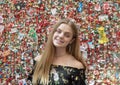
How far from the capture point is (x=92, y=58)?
84.7 inches

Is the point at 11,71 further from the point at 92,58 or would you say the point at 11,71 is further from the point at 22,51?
the point at 92,58

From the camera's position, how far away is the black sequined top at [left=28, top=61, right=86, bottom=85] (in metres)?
1.32

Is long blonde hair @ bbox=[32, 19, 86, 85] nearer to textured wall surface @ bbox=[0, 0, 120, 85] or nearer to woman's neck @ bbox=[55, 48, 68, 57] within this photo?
woman's neck @ bbox=[55, 48, 68, 57]

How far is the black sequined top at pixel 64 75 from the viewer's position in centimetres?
132

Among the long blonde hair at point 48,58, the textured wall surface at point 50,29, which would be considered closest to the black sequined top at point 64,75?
the long blonde hair at point 48,58

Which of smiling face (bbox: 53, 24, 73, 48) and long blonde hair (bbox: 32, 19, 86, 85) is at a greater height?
smiling face (bbox: 53, 24, 73, 48)

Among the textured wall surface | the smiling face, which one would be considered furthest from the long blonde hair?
the textured wall surface

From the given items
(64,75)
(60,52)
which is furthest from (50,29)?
(64,75)

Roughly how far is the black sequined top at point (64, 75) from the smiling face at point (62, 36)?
0.13m

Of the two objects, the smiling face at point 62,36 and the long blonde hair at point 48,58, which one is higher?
the smiling face at point 62,36

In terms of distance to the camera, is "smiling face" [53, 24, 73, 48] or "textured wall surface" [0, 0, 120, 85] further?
"textured wall surface" [0, 0, 120, 85]

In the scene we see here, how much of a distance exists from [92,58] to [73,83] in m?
0.85

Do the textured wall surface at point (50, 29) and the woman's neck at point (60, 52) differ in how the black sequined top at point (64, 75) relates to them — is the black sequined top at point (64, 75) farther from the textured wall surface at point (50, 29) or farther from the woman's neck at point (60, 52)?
the textured wall surface at point (50, 29)

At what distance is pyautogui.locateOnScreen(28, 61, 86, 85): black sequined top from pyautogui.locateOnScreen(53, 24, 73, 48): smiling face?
13 cm
